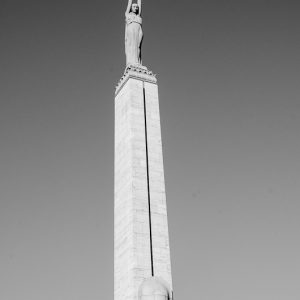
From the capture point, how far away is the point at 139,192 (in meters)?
20.5

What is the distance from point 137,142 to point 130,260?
17.3 feet

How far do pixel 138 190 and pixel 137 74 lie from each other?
20.5 feet

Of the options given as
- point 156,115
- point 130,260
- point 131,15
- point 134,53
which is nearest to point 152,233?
point 130,260

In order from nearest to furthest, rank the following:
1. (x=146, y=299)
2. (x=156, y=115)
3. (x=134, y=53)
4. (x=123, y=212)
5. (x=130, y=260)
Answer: (x=146, y=299)
(x=130, y=260)
(x=123, y=212)
(x=156, y=115)
(x=134, y=53)

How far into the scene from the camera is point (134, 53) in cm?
2484

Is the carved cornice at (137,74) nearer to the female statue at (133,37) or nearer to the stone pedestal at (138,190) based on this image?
the stone pedestal at (138,190)

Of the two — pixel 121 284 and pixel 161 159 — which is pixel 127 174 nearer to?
pixel 161 159

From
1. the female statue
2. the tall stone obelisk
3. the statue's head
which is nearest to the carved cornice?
the tall stone obelisk

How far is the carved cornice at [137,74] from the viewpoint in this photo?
23.7m

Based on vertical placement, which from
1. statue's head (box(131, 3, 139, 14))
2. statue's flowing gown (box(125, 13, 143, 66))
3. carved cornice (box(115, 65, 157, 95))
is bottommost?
carved cornice (box(115, 65, 157, 95))

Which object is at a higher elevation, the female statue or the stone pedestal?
the female statue

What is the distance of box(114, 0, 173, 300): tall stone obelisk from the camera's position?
62.6 ft

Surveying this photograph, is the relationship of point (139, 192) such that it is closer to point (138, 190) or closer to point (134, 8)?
point (138, 190)

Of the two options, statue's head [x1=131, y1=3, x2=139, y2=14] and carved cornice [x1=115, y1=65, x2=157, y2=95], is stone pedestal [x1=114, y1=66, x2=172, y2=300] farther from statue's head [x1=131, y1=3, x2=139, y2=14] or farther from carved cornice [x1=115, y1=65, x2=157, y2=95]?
statue's head [x1=131, y1=3, x2=139, y2=14]
